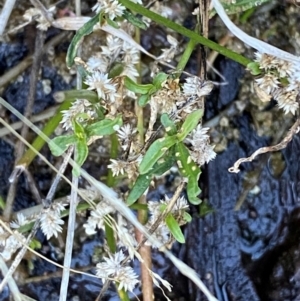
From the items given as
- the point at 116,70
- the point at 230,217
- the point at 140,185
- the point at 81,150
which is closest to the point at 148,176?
the point at 140,185

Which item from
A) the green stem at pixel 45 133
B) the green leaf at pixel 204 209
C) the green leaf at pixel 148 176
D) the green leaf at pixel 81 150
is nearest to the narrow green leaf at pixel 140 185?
the green leaf at pixel 148 176

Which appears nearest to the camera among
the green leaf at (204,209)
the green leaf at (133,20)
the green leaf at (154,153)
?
the green leaf at (154,153)

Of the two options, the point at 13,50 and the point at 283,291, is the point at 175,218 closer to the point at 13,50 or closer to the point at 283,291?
Answer: the point at 283,291

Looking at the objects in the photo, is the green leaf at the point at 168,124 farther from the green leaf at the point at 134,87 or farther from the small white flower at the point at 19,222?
the small white flower at the point at 19,222

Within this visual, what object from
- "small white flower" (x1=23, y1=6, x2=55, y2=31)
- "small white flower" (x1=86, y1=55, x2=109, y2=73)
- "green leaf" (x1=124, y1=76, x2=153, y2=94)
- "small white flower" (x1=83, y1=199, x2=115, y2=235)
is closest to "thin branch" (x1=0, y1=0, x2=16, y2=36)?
"small white flower" (x1=23, y1=6, x2=55, y2=31)

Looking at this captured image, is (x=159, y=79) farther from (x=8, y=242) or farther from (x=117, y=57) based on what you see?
(x=8, y=242)

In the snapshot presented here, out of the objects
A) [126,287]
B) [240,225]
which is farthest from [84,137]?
[240,225]

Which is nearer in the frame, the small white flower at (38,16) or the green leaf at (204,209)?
the small white flower at (38,16)
